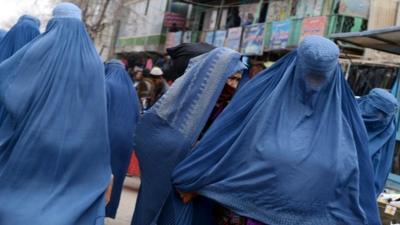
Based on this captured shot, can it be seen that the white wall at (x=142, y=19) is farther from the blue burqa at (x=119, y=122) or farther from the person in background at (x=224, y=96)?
the person in background at (x=224, y=96)

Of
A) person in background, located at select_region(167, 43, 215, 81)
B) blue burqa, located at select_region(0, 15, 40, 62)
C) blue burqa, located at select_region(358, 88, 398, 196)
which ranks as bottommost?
blue burqa, located at select_region(358, 88, 398, 196)

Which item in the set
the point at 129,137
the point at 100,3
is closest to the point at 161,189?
the point at 129,137

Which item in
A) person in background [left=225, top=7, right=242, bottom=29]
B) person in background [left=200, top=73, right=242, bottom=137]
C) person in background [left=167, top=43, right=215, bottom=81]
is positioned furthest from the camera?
person in background [left=225, top=7, right=242, bottom=29]

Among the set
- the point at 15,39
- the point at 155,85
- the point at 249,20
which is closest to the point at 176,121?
the point at 15,39

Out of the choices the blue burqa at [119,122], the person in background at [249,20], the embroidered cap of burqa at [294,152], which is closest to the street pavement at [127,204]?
the blue burqa at [119,122]

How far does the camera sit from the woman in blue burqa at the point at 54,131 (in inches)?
118

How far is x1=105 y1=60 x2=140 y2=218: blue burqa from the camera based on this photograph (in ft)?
17.4

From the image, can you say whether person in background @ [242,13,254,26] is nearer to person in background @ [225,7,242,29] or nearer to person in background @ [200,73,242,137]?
person in background @ [225,7,242,29]

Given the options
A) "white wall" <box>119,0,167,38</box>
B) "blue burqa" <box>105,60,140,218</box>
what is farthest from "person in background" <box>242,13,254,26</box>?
"blue burqa" <box>105,60,140,218</box>

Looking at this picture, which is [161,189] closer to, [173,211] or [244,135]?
[173,211]

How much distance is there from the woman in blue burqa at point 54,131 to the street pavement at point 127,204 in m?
2.88

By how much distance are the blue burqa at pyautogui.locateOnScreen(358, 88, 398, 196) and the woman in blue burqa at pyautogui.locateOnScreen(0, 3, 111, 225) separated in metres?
2.50

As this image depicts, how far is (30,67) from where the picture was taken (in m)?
3.07

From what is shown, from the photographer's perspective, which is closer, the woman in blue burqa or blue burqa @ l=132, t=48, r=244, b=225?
the woman in blue burqa
